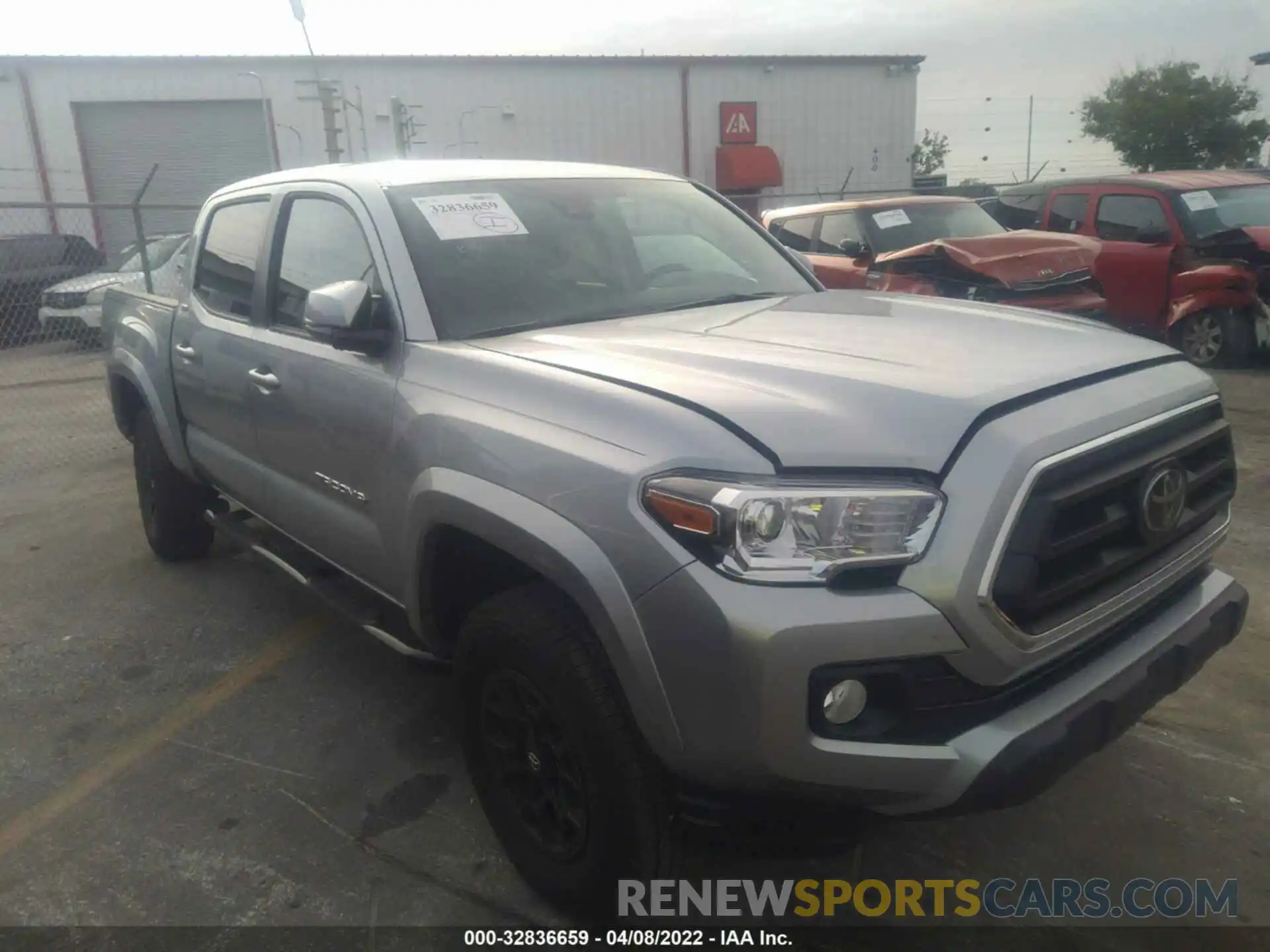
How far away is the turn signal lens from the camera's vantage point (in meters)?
1.85

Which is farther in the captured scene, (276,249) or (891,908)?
(276,249)

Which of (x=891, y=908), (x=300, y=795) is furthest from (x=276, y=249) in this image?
(x=891, y=908)

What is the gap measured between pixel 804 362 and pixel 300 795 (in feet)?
6.71

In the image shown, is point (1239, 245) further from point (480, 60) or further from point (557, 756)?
point (480, 60)

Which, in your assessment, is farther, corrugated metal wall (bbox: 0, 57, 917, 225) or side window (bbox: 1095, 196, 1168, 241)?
corrugated metal wall (bbox: 0, 57, 917, 225)

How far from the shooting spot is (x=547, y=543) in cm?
210

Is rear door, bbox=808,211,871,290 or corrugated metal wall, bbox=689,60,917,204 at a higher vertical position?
corrugated metal wall, bbox=689,60,917,204

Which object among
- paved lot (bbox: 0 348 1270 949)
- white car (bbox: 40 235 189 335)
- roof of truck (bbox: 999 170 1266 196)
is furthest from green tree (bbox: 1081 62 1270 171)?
paved lot (bbox: 0 348 1270 949)

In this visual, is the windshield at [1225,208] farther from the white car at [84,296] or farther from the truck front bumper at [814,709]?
the white car at [84,296]

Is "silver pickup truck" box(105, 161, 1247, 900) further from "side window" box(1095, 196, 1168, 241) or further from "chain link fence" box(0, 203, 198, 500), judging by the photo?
"side window" box(1095, 196, 1168, 241)

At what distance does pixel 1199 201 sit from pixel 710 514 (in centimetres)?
869

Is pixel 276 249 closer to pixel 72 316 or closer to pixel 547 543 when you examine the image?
pixel 547 543

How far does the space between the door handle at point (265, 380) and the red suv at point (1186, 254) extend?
24.3ft

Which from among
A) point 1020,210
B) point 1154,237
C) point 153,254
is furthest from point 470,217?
point 153,254
